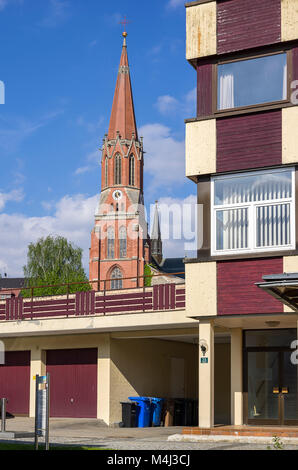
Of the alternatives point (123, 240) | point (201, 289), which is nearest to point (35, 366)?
point (201, 289)

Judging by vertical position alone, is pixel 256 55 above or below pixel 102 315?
above

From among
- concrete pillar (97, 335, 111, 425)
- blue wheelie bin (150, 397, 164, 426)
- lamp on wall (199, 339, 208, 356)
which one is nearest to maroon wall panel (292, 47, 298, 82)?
lamp on wall (199, 339, 208, 356)

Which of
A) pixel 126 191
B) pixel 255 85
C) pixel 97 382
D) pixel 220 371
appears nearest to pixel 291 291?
pixel 255 85

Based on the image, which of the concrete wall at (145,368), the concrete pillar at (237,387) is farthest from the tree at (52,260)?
the concrete pillar at (237,387)

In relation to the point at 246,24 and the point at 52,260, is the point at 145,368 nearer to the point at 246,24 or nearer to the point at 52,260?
the point at 246,24

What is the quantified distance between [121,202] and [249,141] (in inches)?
3560

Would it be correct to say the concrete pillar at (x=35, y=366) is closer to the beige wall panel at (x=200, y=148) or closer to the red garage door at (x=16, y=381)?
the red garage door at (x=16, y=381)

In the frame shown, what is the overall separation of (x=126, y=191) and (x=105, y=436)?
89.8m

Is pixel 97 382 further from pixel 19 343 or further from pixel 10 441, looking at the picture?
pixel 10 441

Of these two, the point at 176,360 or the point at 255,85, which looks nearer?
the point at 255,85

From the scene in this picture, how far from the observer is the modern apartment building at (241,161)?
17422 millimetres

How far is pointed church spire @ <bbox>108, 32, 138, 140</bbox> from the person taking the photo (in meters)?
110

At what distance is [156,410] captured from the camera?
2528 centimetres

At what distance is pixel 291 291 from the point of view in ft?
45.5
